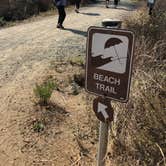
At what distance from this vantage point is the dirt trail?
5.32 meters

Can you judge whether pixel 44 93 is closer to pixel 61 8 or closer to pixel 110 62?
pixel 110 62

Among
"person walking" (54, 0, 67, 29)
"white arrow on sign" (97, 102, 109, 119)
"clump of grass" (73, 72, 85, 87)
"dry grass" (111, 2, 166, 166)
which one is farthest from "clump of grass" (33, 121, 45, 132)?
"person walking" (54, 0, 67, 29)

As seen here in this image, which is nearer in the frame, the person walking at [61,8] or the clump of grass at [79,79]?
the clump of grass at [79,79]

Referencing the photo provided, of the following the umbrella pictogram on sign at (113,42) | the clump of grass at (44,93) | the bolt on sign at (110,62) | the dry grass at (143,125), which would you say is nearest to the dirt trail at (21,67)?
the clump of grass at (44,93)

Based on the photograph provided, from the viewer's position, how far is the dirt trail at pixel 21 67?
5320mm

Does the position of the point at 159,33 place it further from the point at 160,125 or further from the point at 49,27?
the point at 160,125

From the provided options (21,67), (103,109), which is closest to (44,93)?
(21,67)

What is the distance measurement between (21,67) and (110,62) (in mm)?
4894

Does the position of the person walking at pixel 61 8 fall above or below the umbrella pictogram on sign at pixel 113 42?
below

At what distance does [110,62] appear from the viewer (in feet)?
10.6

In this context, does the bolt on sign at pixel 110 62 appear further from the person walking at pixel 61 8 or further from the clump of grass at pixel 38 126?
the person walking at pixel 61 8

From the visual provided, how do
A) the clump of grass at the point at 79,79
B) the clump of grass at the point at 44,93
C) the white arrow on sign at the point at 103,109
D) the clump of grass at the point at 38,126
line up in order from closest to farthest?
the white arrow on sign at the point at 103,109 → the clump of grass at the point at 38,126 → the clump of grass at the point at 44,93 → the clump of grass at the point at 79,79

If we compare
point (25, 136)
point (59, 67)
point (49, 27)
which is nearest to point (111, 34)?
point (25, 136)

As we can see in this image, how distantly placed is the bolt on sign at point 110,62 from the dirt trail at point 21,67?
6.78ft
